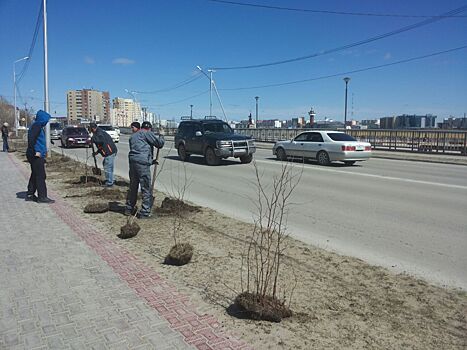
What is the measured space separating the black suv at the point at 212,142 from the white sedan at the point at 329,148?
96.1 inches

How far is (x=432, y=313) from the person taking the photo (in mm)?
3760

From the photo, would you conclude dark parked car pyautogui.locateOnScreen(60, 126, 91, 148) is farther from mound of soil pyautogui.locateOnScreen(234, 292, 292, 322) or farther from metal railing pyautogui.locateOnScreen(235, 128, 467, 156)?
mound of soil pyautogui.locateOnScreen(234, 292, 292, 322)

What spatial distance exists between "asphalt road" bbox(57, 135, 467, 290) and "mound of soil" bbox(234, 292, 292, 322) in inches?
86.6

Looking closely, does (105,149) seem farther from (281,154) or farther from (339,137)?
(281,154)

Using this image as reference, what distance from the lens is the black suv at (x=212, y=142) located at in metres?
17.6

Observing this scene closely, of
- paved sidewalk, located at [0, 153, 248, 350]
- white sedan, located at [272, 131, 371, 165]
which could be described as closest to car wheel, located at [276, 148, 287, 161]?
white sedan, located at [272, 131, 371, 165]

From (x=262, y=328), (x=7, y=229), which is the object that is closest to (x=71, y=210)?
(x=7, y=229)

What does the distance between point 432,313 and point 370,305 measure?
1.80ft

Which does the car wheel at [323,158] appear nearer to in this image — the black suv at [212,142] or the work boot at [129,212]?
the black suv at [212,142]

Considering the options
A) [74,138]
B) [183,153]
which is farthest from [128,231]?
[74,138]

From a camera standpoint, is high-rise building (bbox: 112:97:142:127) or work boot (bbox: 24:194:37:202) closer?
work boot (bbox: 24:194:37:202)

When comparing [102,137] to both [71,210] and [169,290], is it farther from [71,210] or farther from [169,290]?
[169,290]

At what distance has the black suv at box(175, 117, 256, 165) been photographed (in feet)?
57.8

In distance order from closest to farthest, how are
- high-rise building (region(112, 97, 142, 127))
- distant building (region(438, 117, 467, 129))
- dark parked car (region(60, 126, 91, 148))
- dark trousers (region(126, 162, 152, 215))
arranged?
dark trousers (region(126, 162, 152, 215)) < dark parked car (region(60, 126, 91, 148)) < distant building (region(438, 117, 467, 129)) < high-rise building (region(112, 97, 142, 127))
